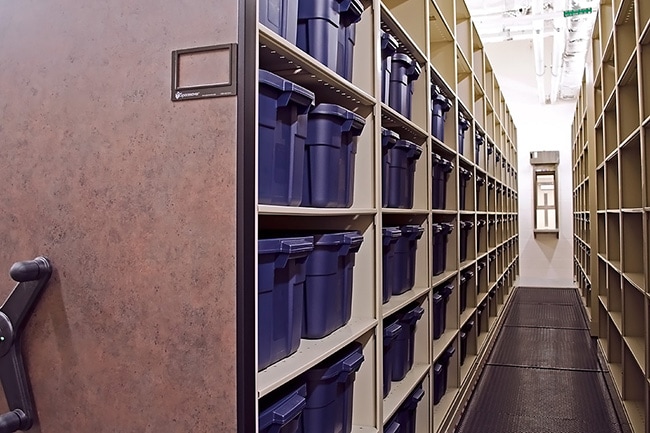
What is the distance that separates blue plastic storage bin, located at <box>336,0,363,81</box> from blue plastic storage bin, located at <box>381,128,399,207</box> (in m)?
0.41

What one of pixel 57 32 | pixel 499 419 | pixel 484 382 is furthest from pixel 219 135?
pixel 484 382

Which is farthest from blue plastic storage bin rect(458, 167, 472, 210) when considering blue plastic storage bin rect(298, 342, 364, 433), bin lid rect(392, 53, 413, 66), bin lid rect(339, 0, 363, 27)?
blue plastic storage bin rect(298, 342, 364, 433)

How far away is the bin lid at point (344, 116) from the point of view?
5.42 ft

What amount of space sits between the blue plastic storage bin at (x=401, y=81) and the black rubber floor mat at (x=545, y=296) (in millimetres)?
5560

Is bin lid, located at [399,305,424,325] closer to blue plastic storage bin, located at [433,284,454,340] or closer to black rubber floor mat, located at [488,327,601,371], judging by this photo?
blue plastic storage bin, located at [433,284,454,340]

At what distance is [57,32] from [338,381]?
122cm

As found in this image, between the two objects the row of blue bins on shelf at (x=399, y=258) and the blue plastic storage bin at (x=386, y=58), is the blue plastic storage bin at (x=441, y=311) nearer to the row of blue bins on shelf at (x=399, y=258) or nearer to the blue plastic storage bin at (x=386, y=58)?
the row of blue bins on shelf at (x=399, y=258)

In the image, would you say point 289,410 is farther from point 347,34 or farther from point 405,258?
point 405,258

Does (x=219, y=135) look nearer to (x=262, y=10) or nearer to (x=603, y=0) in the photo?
(x=262, y=10)

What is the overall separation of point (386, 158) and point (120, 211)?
138cm

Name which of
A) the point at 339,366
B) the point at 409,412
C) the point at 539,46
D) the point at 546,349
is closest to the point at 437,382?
the point at 409,412

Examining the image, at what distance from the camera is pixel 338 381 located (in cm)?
169

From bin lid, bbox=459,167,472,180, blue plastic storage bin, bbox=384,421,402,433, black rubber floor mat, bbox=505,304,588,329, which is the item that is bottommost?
black rubber floor mat, bbox=505,304,588,329

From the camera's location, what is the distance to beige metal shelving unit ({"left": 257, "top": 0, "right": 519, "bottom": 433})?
64.5 inches
